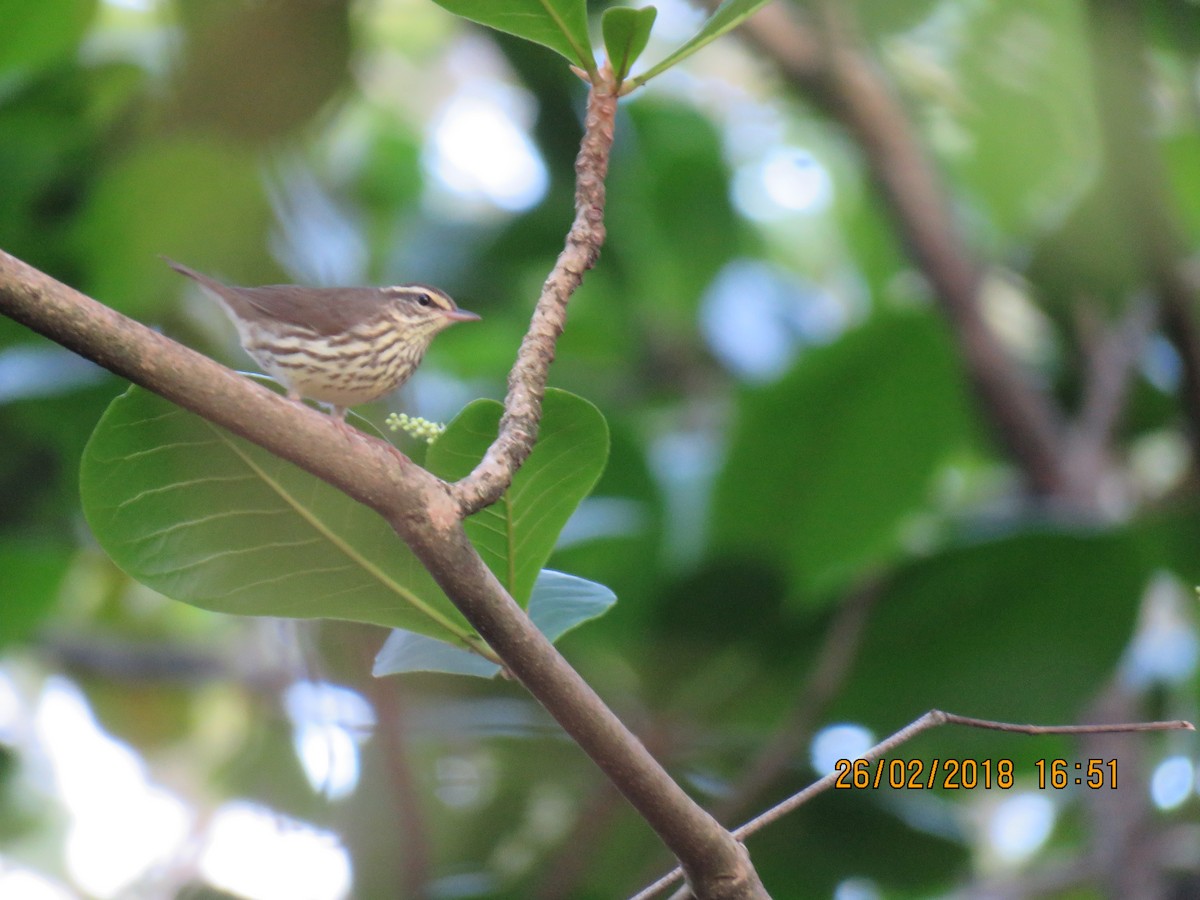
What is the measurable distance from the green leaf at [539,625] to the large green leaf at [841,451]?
1.25m

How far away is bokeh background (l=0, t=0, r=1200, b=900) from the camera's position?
265cm

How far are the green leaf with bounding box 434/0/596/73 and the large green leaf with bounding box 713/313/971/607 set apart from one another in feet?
4.61

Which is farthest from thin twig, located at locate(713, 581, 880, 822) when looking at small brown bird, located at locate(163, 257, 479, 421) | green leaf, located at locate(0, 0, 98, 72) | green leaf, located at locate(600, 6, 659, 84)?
green leaf, located at locate(0, 0, 98, 72)

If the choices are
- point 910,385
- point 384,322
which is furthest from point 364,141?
point 910,385

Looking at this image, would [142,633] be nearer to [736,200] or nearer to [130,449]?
[736,200]

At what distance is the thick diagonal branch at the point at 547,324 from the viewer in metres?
1.13

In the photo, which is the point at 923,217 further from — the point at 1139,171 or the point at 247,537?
the point at 247,537

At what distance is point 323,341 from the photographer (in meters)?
2.38

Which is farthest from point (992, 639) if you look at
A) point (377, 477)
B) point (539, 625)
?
point (377, 477)

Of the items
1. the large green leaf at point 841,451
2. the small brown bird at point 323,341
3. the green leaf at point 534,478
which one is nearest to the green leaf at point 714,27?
the green leaf at point 534,478

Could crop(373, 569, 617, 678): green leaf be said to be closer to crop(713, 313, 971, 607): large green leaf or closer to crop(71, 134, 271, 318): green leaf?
crop(713, 313, 971, 607): large green leaf

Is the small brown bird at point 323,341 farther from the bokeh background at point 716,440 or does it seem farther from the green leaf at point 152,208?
the green leaf at point 152,208

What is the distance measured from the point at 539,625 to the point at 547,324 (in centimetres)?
38

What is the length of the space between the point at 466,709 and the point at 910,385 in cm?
121
